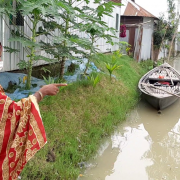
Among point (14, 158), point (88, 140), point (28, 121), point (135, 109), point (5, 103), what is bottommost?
point (135, 109)

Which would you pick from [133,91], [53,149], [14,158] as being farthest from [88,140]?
[133,91]

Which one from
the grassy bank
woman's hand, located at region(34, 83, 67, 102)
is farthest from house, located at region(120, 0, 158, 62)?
woman's hand, located at region(34, 83, 67, 102)

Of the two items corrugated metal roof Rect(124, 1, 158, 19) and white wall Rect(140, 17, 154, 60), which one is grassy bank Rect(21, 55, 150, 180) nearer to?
white wall Rect(140, 17, 154, 60)

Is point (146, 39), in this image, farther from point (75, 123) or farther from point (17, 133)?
point (17, 133)

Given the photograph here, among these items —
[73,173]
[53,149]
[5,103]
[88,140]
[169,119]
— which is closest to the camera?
[5,103]

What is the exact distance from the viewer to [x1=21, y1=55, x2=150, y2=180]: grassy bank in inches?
127

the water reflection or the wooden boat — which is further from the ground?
the wooden boat

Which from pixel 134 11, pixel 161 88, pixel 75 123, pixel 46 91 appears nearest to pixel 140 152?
pixel 75 123

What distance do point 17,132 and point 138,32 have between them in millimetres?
11921

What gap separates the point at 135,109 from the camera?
7.04 m

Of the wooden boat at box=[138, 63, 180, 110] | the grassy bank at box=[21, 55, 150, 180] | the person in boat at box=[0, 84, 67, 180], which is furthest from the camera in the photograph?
the wooden boat at box=[138, 63, 180, 110]

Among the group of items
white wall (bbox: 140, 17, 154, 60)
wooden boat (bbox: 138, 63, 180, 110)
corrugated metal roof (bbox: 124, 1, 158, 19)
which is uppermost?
corrugated metal roof (bbox: 124, 1, 158, 19)

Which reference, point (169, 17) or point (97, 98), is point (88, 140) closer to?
point (97, 98)

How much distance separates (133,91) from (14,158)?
21.2ft
